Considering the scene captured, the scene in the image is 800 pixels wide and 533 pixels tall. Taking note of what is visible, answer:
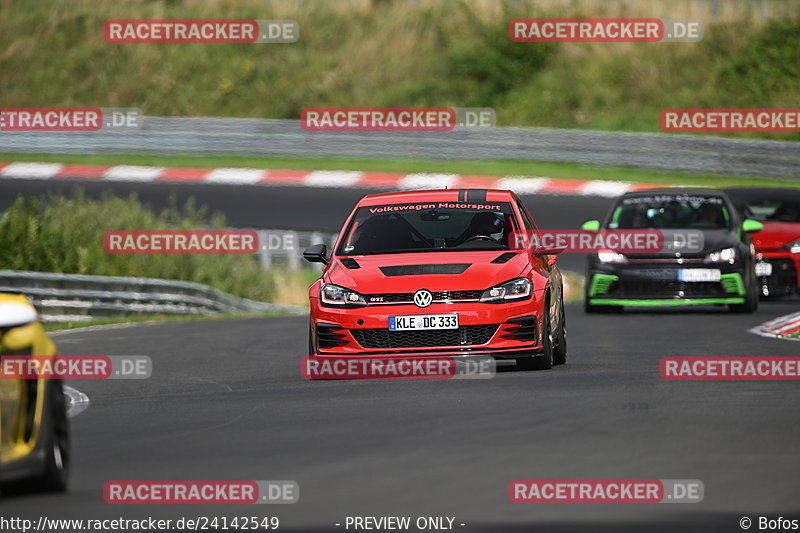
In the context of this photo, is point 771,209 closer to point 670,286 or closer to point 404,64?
point 670,286

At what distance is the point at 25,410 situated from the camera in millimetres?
7570

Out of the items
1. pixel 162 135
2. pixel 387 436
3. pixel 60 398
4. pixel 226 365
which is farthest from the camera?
pixel 162 135

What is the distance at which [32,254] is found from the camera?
1022 inches

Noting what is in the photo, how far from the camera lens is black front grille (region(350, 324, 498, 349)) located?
42.9 feet

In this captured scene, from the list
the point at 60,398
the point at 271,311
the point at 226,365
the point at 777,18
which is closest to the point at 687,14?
the point at 777,18

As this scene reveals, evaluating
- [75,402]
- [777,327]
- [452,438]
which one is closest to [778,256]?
[777,327]

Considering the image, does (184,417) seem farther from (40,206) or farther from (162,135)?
(162,135)

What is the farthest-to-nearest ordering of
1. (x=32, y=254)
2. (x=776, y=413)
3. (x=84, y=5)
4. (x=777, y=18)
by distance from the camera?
(x=84, y=5), (x=777, y=18), (x=32, y=254), (x=776, y=413)

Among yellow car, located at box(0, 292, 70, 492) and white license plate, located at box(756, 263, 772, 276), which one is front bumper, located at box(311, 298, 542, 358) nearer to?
yellow car, located at box(0, 292, 70, 492)

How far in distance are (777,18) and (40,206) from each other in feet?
71.7

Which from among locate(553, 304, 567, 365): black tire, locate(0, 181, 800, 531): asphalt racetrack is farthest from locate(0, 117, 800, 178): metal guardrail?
locate(553, 304, 567, 365): black tire

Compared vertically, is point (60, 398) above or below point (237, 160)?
below

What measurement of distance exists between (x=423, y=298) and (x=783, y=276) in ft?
33.7

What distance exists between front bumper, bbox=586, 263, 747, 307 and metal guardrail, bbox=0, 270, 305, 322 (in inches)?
286
